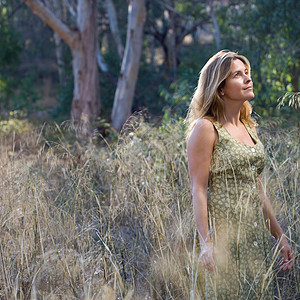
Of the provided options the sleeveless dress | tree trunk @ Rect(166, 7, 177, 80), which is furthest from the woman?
tree trunk @ Rect(166, 7, 177, 80)

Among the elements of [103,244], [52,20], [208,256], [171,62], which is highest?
[52,20]

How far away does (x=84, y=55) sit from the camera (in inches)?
359

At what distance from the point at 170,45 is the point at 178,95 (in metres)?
8.90

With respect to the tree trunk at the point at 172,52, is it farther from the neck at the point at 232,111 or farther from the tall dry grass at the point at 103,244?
the neck at the point at 232,111

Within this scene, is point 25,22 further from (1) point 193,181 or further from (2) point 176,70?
(1) point 193,181

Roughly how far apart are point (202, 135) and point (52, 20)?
7.04 meters

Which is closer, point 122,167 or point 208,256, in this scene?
point 208,256

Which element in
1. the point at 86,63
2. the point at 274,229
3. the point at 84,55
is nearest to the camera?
the point at 274,229

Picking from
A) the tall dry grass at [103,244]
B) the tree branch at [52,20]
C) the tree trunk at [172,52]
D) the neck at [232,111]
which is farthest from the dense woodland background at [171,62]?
the tall dry grass at [103,244]

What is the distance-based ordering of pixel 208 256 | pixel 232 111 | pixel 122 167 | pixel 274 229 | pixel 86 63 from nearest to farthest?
1. pixel 208 256
2. pixel 232 111
3. pixel 274 229
4. pixel 122 167
5. pixel 86 63

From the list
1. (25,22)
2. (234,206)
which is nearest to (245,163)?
(234,206)

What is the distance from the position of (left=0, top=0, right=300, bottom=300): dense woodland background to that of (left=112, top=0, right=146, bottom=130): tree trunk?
0.07 feet

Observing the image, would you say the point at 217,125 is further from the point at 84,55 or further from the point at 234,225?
the point at 84,55

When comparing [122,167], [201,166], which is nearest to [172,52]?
[122,167]
